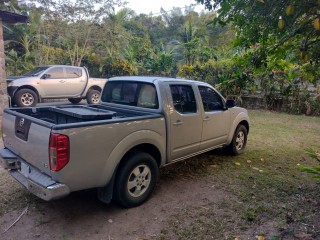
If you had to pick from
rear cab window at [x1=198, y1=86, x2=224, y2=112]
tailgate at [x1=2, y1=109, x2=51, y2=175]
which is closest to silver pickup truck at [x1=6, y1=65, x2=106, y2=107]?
tailgate at [x1=2, y1=109, x2=51, y2=175]

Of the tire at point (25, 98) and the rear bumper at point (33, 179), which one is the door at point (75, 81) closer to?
the tire at point (25, 98)

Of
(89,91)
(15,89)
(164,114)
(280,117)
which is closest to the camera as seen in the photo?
(164,114)

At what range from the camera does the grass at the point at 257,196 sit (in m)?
3.19

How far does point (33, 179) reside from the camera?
3111 mm

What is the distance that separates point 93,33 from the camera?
1872cm

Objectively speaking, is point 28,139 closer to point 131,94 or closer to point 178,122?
point 131,94

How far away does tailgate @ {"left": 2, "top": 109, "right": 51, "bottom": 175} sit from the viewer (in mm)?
2975

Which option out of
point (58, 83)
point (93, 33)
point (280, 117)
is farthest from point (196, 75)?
point (93, 33)

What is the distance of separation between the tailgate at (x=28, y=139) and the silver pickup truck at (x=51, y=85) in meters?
7.44

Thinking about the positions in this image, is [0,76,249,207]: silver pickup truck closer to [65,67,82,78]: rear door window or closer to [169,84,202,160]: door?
[169,84,202,160]: door

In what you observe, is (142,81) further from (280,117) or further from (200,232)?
(280,117)

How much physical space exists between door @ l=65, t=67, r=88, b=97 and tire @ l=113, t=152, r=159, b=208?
361 inches

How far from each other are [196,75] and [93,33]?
8.55m

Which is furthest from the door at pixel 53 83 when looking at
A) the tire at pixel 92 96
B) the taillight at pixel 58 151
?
the taillight at pixel 58 151
